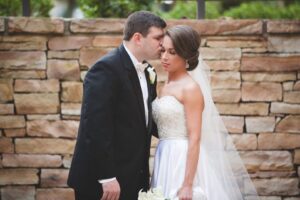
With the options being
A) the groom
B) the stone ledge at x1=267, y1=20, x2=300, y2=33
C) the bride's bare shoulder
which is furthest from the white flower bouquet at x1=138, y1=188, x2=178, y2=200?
the stone ledge at x1=267, y1=20, x2=300, y2=33

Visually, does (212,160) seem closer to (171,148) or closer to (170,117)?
(171,148)

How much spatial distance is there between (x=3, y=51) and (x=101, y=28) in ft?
2.98

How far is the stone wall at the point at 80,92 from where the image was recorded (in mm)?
4164

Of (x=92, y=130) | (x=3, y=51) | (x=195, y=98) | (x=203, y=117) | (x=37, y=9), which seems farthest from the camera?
(x=37, y=9)

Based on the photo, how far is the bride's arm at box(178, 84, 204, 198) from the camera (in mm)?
3020

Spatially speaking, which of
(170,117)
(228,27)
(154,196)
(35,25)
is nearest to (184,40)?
(170,117)

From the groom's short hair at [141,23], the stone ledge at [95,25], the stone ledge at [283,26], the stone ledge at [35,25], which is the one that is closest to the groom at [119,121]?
the groom's short hair at [141,23]

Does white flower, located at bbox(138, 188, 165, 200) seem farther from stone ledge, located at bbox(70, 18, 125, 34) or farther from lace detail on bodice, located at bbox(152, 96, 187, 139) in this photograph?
stone ledge, located at bbox(70, 18, 125, 34)

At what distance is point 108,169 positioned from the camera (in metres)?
2.90

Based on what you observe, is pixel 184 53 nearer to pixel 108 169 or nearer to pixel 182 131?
pixel 182 131

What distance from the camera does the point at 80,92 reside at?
4207mm

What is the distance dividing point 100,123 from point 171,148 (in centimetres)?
58

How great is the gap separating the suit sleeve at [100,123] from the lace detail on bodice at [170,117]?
0.42 metres

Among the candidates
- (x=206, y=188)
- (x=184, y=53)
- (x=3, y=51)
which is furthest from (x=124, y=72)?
(x=3, y=51)
